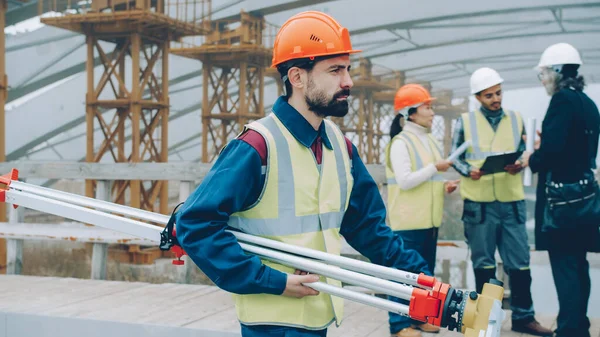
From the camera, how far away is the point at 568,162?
370 cm

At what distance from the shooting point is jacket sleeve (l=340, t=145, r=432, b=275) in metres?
2.26

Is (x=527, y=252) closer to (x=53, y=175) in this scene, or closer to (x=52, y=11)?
(x=53, y=175)

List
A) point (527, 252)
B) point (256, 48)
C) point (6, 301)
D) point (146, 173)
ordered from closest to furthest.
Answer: point (527, 252), point (6, 301), point (146, 173), point (256, 48)

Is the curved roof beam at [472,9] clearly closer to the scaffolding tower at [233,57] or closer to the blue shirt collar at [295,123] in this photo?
the scaffolding tower at [233,57]

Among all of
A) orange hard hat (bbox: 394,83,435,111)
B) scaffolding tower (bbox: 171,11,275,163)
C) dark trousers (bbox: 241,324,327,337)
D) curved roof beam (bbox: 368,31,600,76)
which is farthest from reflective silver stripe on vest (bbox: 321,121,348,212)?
curved roof beam (bbox: 368,31,600,76)

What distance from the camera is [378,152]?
38.5 metres

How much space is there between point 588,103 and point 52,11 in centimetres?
1738

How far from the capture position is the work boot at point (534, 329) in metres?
3.85

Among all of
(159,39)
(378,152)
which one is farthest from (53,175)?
(378,152)

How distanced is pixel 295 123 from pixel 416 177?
2.11 meters

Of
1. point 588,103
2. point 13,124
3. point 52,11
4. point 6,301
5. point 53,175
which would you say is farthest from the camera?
point 13,124

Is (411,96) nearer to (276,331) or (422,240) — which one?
(422,240)

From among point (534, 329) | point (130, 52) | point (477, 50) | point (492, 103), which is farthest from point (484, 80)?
point (477, 50)

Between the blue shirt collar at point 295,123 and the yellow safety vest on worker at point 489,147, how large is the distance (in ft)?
7.42
